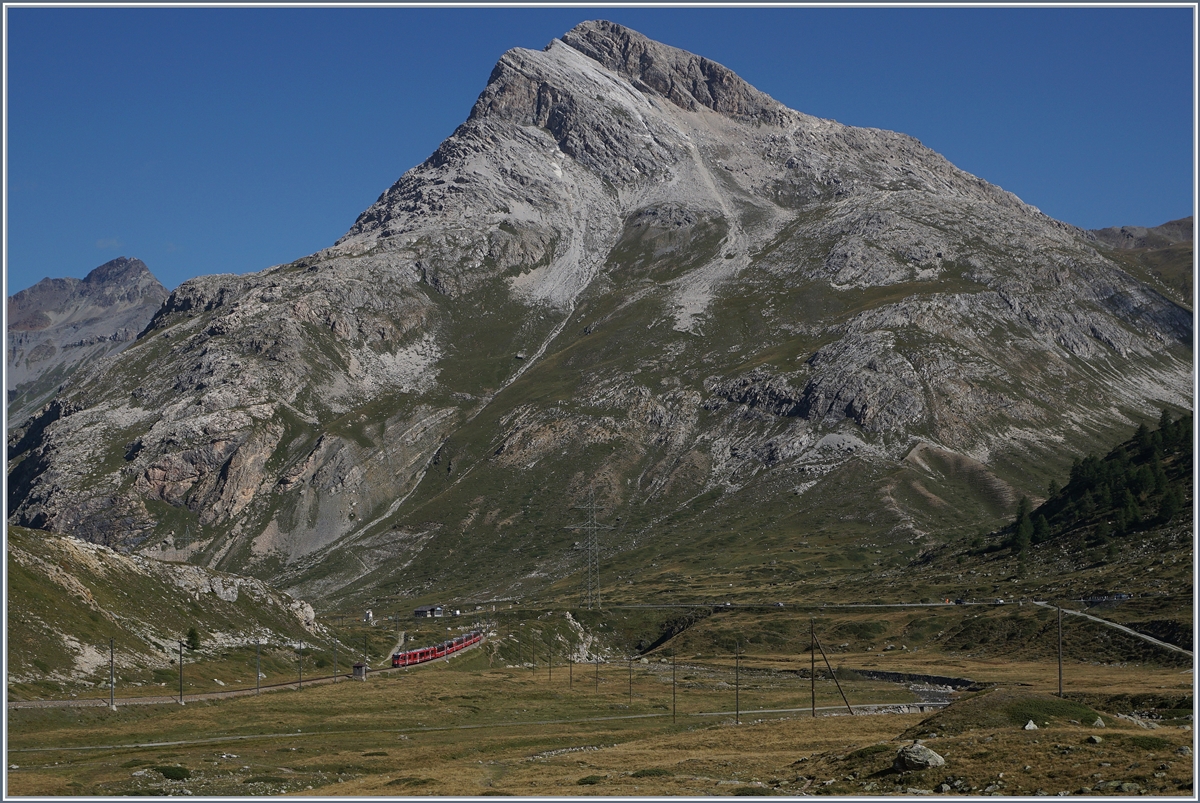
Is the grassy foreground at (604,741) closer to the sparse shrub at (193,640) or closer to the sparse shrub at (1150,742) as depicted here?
the sparse shrub at (1150,742)

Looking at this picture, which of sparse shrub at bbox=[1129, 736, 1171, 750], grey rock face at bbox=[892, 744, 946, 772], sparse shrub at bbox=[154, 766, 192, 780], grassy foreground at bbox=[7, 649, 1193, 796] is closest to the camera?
sparse shrub at bbox=[1129, 736, 1171, 750]

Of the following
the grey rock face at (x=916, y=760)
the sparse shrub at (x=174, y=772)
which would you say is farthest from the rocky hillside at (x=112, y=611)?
the grey rock face at (x=916, y=760)

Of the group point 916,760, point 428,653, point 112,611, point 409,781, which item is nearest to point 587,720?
point 409,781

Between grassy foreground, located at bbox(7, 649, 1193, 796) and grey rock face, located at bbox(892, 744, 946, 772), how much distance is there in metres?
0.71

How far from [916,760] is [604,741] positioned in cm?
4781

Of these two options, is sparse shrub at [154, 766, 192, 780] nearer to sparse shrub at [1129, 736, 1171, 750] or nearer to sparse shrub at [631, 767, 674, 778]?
sparse shrub at [631, 767, 674, 778]

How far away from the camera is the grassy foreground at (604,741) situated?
67438 mm

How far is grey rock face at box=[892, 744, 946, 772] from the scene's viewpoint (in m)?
66.6

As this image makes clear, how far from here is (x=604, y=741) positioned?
359ft

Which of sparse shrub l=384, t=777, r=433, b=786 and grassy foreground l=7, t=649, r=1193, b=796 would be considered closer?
grassy foreground l=7, t=649, r=1193, b=796

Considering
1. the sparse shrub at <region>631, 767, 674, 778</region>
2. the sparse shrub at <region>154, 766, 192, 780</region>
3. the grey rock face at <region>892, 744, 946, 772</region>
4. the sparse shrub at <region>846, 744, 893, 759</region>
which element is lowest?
the sparse shrub at <region>631, 767, 674, 778</region>

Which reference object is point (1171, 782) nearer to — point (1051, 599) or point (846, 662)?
point (846, 662)

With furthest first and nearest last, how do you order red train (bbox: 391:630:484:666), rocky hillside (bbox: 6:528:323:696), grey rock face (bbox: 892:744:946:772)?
red train (bbox: 391:630:484:666), rocky hillside (bbox: 6:528:323:696), grey rock face (bbox: 892:744:946:772)

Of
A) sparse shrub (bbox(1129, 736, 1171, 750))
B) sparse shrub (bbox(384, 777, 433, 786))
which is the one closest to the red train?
sparse shrub (bbox(384, 777, 433, 786))
